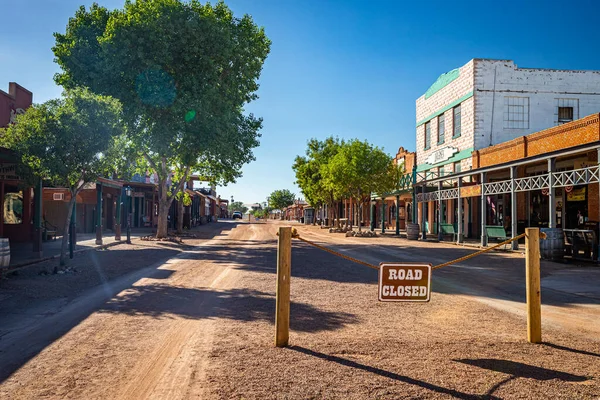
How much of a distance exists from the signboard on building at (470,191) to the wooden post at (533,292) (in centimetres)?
1806

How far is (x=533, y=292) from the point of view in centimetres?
552

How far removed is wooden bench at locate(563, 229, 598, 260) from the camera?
14391 mm

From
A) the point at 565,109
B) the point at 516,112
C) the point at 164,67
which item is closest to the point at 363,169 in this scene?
the point at 516,112

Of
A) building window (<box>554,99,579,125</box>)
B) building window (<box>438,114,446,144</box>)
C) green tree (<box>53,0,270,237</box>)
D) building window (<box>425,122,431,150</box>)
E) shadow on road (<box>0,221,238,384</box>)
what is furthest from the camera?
building window (<box>425,122,431,150</box>)

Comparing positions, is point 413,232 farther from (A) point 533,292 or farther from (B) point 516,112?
(A) point 533,292

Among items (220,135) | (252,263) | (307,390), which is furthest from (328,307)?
(220,135)

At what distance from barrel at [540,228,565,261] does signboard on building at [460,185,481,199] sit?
25.7ft

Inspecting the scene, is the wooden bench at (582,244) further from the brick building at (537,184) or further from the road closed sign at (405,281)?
the road closed sign at (405,281)

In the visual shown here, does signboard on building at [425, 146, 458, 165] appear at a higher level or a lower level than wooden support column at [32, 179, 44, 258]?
higher

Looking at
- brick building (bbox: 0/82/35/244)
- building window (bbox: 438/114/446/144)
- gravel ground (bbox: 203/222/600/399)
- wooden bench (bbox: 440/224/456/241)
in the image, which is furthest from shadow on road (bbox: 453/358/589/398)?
building window (bbox: 438/114/446/144)

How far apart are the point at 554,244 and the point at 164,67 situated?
676 inches

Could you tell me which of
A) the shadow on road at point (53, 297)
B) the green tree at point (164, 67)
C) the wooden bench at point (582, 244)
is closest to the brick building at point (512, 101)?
the wooden bench at point (582, 244)

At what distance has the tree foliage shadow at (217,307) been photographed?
6617mm

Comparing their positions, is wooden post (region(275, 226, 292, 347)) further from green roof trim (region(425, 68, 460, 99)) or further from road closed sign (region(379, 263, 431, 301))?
Answer: green roof trim (region(425, 68, 460, 99))
